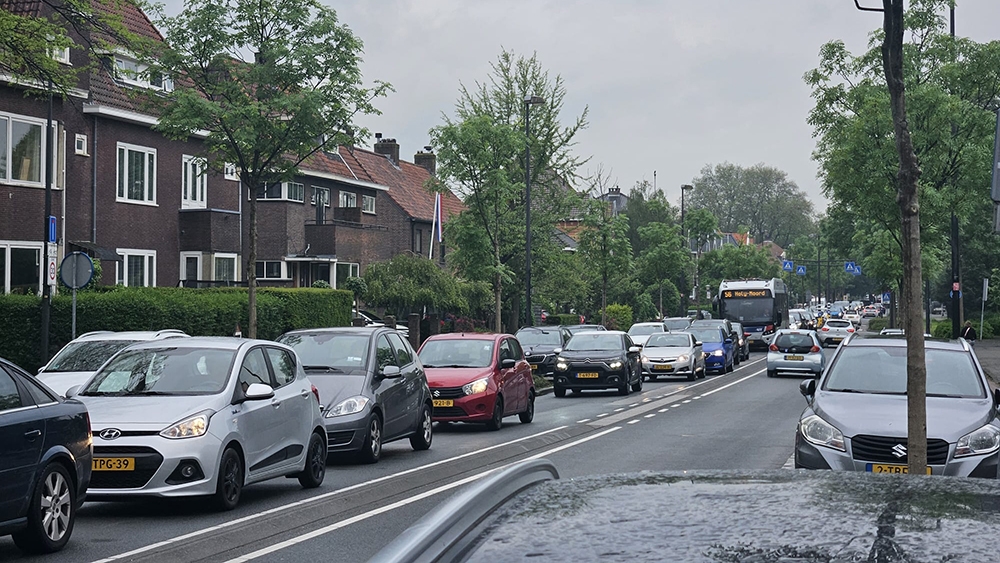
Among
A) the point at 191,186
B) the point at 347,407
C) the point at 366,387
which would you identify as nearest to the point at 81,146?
the point at 191,186

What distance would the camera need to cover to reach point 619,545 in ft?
8.23

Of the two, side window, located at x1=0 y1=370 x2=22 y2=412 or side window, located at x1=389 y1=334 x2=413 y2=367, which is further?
side window, located at x1=389 y1=334 x2=413 y2=367

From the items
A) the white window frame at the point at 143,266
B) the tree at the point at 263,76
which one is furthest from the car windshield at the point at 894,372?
the white window frame at the point at 143,266

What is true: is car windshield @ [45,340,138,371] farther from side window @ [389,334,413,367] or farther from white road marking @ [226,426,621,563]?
white road marking @ [226,426,621,563]

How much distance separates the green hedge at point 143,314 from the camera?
25297mm

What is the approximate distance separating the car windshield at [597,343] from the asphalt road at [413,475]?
254cm

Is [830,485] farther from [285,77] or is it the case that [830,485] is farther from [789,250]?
[789,250]

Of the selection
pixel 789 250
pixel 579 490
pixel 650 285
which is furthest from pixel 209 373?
pixel 789 250

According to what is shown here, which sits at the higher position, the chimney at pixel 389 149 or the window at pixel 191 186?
the chimney at pixel 389 149

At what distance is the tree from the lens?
24703mm

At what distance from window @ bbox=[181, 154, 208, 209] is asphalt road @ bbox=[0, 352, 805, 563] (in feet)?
53.2

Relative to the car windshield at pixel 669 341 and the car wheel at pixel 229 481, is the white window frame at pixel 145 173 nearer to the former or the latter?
the car windshield at pixel 669 341

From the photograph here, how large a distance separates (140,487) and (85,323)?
55.7 feet

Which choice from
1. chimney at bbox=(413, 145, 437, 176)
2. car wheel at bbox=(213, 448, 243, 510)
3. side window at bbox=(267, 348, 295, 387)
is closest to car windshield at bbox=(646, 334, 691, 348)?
side window at bbox=(267, 348, 295, 387)
